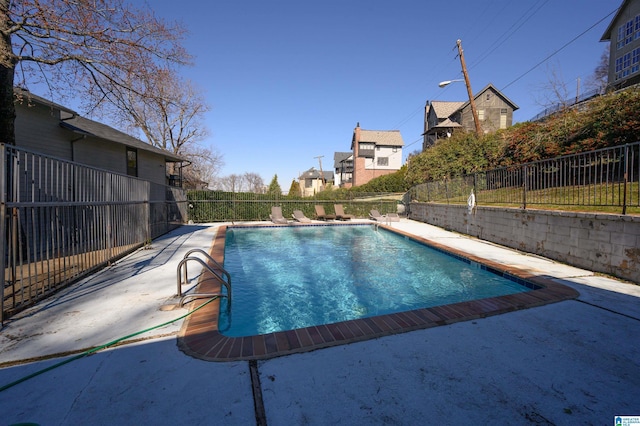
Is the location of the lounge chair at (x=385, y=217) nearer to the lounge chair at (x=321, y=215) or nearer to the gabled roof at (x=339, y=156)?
the lounge chair at (x=321, y=215)

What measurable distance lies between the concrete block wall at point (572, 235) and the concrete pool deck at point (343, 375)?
208 centimetres

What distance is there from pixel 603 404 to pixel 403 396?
1.42 metres

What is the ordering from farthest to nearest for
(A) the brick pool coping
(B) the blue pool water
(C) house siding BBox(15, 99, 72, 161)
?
(C) house siding BBox(15, 99, 72, 161) → (B) the blue pool water → (A) the brick pool coping

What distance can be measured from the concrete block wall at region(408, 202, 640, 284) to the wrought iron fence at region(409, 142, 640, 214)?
382mm

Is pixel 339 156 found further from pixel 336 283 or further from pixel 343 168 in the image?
pixel 336 283

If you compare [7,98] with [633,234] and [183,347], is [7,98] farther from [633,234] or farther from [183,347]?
[633,234]

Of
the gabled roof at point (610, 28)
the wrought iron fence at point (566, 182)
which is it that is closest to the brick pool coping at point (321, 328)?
the wrought iron fence at point (566, 182)

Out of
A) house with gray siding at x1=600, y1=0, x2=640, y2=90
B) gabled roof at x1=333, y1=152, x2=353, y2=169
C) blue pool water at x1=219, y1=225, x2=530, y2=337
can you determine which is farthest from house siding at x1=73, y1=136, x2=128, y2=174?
gabled roof at x1=333, y1=152, x2=353, y2=169

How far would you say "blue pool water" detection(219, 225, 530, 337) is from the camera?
463 cm

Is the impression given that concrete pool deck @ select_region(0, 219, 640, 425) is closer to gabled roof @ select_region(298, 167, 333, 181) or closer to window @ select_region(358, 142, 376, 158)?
window @ select_region(358, 142, 376, 158)

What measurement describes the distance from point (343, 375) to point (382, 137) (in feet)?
155

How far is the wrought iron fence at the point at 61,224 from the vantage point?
3430mm

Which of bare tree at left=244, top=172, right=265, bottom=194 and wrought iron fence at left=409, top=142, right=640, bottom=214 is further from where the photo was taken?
bare tree at left=244, top=172, right=265, bottom=194

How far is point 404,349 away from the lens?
8.91ft
